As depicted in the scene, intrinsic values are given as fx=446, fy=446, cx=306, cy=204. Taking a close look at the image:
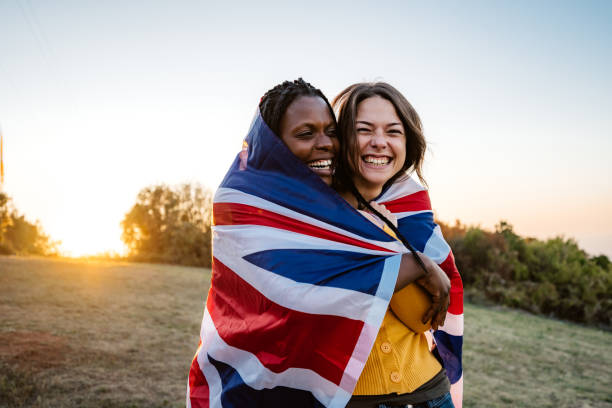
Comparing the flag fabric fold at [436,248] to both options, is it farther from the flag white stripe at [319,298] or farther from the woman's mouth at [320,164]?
the flag white stripe at [319,298]

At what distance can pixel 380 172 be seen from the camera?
196 cm

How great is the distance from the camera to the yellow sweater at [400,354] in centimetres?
155

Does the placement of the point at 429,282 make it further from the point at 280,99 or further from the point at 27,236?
the point at 27,236

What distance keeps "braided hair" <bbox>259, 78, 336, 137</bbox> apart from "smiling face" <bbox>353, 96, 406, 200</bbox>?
18cm

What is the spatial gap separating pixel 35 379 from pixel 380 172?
408cm

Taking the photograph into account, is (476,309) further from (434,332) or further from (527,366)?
(434,332)

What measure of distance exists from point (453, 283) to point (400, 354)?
1.51 feet

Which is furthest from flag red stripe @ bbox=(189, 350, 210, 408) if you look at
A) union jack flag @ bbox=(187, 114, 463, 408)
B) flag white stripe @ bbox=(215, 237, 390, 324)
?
flag white stripe @ bbox=(215, 237, 390, 324)

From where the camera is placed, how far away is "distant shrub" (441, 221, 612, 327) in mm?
11164

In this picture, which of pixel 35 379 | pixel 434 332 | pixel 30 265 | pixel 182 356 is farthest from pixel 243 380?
pixel 30 265

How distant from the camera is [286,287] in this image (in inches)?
57.7

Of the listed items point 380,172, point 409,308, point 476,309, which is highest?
point 380,172

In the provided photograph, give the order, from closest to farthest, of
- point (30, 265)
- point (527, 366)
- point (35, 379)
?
1. point (35, 379)
2. point (527, 366)
3. point (30, 265)

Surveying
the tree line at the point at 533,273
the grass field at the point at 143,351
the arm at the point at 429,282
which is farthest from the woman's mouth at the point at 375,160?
the tree line at the point at 533,273
